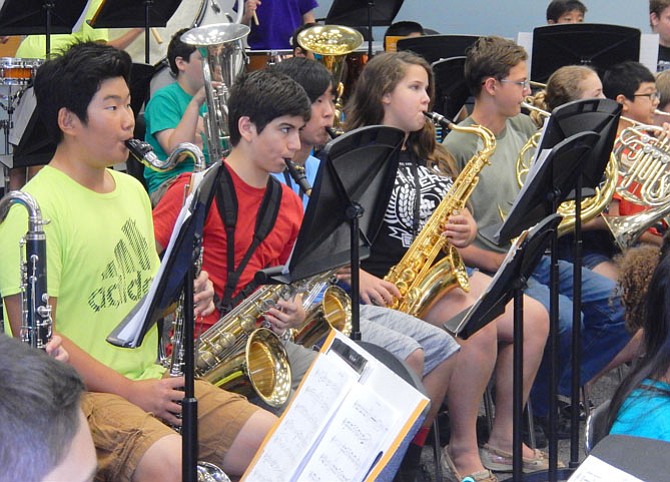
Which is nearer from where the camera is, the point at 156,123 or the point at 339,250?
the point at 339,250

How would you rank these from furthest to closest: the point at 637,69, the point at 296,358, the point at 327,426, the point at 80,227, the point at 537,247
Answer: the point at 637,69
the point at 296,358
the point at 537,247
the point at 80,227
the point at 327,426

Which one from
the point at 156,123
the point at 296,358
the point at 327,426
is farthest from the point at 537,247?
the point at 156,123

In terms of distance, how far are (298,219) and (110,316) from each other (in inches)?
Answer: 33.1

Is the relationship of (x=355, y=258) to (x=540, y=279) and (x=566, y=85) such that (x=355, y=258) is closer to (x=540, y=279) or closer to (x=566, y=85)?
(x=540, y=279)

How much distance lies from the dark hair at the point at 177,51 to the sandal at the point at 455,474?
211 cm

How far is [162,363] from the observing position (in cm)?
312

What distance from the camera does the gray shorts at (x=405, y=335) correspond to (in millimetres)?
3471

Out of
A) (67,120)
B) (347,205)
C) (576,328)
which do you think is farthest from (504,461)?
(67,120)

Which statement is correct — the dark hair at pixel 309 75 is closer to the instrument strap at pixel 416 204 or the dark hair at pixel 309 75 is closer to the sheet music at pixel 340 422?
the instrument strap at pixel 416 204

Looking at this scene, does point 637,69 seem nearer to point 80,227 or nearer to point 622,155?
point 622,155

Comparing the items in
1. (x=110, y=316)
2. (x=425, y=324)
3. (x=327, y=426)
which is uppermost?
(x=327, y=426)

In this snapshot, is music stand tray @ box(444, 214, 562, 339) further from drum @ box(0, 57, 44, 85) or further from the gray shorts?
drum @ box(0, 57, 44, 85)

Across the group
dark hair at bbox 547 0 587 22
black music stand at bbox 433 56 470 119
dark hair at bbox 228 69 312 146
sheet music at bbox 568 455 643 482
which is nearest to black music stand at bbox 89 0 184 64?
black music stand at bbox 433 56 470 119

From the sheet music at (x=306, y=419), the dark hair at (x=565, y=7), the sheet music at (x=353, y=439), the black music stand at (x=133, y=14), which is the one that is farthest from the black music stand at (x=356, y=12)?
the sheet music at (x=353, y=439)
